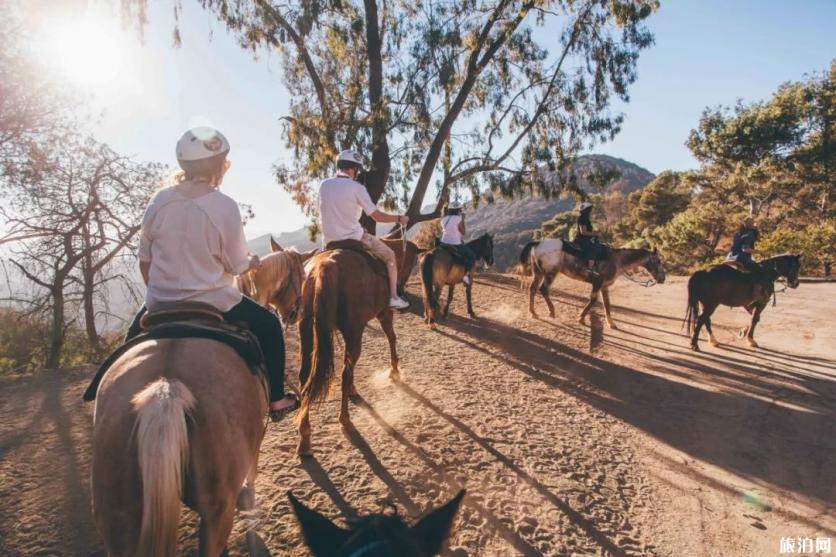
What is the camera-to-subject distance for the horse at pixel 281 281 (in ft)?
16.1

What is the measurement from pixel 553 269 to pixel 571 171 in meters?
6.17

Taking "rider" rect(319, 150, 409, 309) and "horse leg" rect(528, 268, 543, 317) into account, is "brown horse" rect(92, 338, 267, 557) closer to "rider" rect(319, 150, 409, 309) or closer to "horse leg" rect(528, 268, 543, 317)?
"rider" rect(319, 150, 409, 309)

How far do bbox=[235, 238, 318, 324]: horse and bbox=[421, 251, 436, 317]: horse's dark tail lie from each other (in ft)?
12.7

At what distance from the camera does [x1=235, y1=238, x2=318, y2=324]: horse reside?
491cm

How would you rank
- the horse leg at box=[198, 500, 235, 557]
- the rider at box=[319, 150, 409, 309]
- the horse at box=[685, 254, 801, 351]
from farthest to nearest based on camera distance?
the horse at box=[685, 254, 801, 351] → the rider at box=[319, 150, 409, 309] → the horse leg at box=[198, 500, 235, 557]

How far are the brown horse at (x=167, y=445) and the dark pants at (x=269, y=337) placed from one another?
0.59 m

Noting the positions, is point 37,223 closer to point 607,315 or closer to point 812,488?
point 607,315

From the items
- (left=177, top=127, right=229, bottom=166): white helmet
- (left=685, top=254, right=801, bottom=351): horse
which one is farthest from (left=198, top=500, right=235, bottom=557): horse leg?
(left=685, top=254, right=801, bottom=351): horse

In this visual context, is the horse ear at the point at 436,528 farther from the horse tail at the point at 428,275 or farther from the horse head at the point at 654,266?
the horse head at the point at 654,266

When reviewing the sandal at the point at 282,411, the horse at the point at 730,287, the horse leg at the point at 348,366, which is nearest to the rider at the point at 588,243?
the horse at the point at 730,287

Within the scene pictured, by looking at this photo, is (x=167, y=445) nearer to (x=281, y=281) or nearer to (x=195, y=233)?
(x=195, y=233)

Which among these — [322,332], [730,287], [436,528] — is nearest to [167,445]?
[436,528]

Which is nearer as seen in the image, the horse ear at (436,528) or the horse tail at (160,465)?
the horse tail at (160,465)

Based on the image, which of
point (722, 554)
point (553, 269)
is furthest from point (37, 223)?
point (722, 554)
